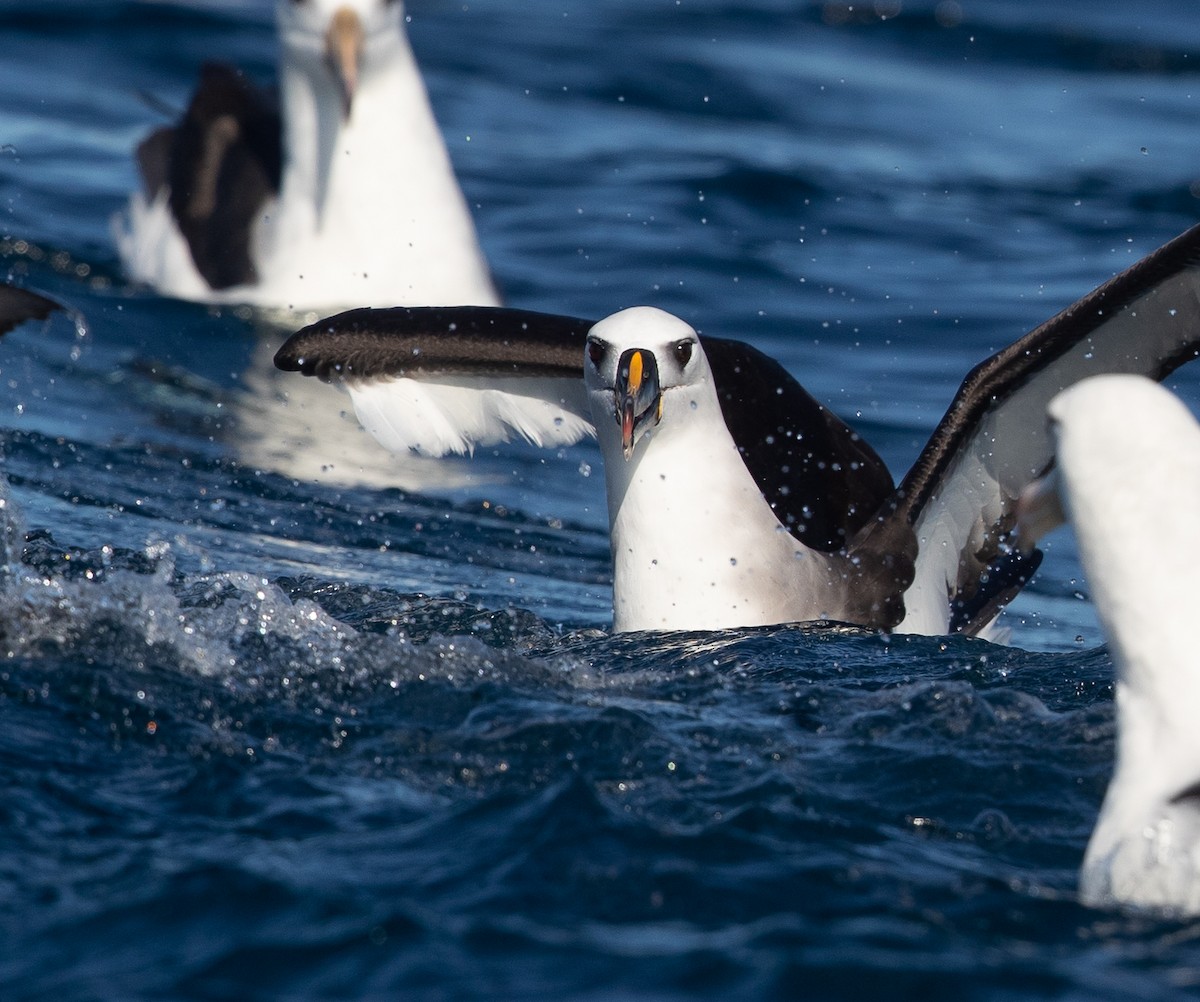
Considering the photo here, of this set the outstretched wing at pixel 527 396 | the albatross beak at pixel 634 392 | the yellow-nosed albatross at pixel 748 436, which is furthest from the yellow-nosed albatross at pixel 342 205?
the albatross beak at pixel 634 392

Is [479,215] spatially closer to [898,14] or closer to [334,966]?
[898,14]

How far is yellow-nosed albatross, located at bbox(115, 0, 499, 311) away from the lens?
1086 centimetres

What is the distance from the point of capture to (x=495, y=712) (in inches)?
213

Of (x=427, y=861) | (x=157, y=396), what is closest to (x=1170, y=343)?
(x=427, y=861)

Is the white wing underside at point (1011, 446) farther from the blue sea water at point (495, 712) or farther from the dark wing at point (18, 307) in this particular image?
the dark wing at point (18, 307)

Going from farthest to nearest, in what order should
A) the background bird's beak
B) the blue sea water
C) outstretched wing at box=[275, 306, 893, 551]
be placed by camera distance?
outstretched wing at box=[275, 306, 893, 551] → the background bird's beak → the blue sea water

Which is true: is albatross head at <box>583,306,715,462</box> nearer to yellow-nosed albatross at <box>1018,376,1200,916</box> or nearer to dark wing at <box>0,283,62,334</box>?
dark wing at <box>0,283,62,334</box>

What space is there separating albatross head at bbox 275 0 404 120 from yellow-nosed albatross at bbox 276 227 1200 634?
3283 mm

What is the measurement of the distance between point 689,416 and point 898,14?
1465cm

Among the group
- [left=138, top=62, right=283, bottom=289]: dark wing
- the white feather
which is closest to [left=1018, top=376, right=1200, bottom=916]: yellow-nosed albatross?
the white feather

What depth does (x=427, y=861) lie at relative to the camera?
15.1ft

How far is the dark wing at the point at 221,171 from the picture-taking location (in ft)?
37.2

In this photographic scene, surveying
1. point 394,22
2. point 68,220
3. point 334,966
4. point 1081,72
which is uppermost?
point 1081,72

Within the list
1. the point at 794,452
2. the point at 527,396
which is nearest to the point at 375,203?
the point at 527,396
